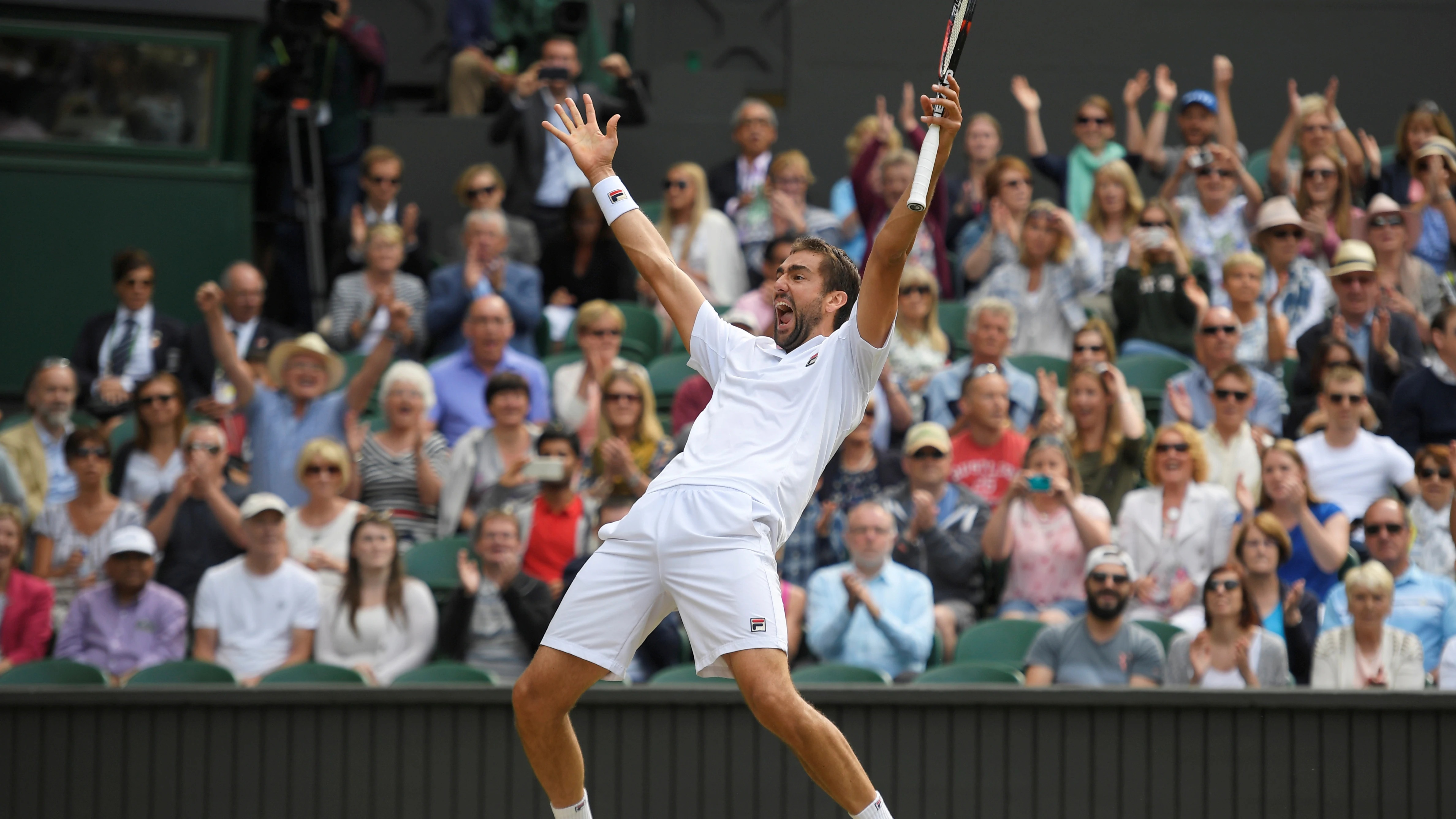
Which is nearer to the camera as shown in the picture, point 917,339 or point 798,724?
point 798,724

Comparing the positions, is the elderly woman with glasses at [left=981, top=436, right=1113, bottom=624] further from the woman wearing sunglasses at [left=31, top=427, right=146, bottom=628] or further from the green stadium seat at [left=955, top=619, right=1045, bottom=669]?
the woman wearing sunglasses at [left=31, top=427, right=146, bottom=628]

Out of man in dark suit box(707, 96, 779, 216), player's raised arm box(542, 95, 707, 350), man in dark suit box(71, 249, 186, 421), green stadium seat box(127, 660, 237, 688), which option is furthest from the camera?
man in dark suit box(707, 96, 779, 216)

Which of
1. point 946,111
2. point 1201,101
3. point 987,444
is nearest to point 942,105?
point 946,111

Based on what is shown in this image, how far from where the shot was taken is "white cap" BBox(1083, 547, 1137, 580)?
7062 millimetres

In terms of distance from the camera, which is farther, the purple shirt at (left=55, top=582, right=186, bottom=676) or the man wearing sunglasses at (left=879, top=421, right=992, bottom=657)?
the man wearing sunglasses at (left=879, top=421, right=992, bottom=657)

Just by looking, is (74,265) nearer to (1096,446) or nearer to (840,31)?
(840,31)

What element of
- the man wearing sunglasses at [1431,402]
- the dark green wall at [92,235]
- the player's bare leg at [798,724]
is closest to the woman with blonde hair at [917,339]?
the man wearing sunglasses at [1431,402]

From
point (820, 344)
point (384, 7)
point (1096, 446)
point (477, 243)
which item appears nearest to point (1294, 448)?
point (1096, 446)

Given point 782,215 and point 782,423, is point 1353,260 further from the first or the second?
point 782,423

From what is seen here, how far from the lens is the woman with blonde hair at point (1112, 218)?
31.5ft

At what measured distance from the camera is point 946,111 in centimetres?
438

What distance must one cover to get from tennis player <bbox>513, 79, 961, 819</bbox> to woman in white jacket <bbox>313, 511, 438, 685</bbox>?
112 inches

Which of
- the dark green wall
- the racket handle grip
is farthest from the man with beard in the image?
the dark green wall

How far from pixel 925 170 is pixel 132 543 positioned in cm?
459
